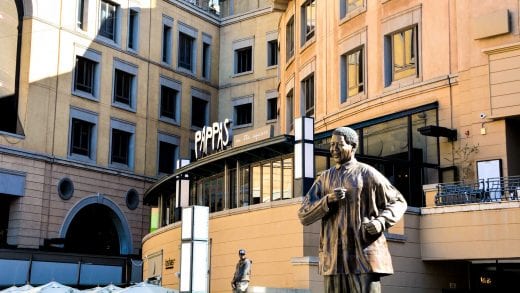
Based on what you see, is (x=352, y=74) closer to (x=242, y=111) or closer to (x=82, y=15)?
(x=82, y=15)

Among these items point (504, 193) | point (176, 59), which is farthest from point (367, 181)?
point (176, 59)

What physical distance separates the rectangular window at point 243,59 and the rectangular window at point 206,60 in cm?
208

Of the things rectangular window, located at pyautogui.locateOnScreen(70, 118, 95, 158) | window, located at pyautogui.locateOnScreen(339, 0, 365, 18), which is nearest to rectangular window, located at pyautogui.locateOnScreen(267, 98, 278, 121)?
rectangular window, located at pyautogui.locateOnScreen(70, 118, 95, 158)

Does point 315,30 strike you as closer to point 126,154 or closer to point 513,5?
point 513,5

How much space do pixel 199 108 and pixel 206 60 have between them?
3.68 m

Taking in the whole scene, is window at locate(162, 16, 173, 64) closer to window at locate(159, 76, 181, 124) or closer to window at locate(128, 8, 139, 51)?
window at locate(159, 76, 181, 124)

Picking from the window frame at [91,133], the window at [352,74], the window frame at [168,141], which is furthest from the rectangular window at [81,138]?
the window at [352,74]

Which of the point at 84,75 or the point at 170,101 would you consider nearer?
the point at 84,75

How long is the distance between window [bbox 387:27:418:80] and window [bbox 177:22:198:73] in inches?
1039

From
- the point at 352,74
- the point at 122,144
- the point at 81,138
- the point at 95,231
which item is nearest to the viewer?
the point at 352,74

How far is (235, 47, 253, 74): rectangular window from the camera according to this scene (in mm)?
57781

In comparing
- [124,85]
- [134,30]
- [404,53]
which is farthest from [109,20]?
[404,53]

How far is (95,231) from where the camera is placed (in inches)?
1951

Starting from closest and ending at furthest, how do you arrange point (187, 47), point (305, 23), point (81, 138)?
point (305, 23)
point (81, 138)
point (187, 47)
